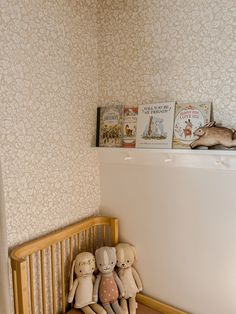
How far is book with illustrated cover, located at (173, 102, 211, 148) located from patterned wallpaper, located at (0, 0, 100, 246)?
2.01ft

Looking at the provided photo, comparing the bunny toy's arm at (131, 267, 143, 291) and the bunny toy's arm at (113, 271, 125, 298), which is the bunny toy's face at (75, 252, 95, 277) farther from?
the bunny toy's arm at (131, 267, 143, 291)

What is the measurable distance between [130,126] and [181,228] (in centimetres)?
72

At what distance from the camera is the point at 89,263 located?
163cm

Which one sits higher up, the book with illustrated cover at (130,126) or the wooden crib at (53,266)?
the book with illustrated cover at (130,126)

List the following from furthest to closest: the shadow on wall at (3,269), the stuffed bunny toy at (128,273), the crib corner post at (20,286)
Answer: the stuffed bunny toy at (128,273)
the crib corner post at (20,286)
the shadow on wall at (3,269)

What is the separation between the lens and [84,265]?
1.61 metres

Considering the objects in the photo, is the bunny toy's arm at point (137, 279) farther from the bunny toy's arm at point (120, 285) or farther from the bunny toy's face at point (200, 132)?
the bunny toy's face at point (200, 132)

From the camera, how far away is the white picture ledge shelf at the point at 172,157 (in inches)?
54.9

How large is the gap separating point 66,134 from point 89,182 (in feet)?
1.29

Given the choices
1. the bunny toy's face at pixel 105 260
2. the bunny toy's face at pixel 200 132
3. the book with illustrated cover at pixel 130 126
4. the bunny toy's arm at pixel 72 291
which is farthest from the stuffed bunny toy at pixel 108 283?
the bunny toy's face at pixel 200 132

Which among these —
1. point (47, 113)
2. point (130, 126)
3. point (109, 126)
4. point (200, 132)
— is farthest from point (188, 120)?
point (47, 113)

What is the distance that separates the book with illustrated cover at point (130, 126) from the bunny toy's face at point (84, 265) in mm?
751

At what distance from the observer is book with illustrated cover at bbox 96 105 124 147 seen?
1.81 metres

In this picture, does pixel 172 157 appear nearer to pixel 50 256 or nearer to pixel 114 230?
pixel 114 230
